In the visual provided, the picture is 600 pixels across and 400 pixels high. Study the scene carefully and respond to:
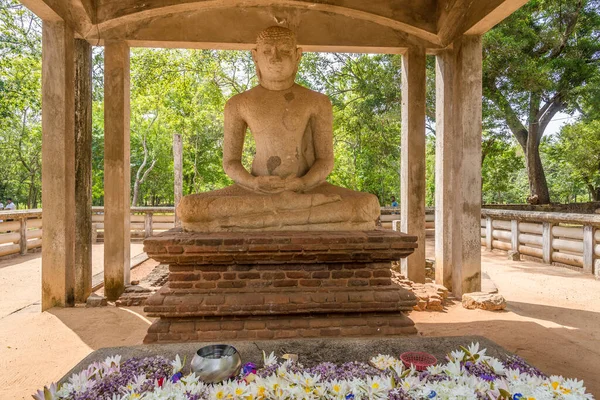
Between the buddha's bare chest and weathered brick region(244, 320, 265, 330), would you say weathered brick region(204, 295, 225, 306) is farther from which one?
the buddha's bare chest

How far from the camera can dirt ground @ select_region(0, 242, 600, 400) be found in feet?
11.1

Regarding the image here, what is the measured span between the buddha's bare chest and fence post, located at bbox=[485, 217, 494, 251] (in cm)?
808

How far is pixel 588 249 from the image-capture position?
720 cm

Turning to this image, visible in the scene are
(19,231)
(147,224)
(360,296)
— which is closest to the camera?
(360,296)

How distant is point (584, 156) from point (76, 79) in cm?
1923

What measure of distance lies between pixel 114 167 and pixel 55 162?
2.32 ft

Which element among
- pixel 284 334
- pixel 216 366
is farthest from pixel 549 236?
pixel 216 366

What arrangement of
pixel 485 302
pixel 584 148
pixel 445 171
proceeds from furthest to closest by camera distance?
pixel 584 148
pixel 445 171
pixel 485 302

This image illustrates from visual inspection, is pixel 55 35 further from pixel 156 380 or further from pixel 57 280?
pixel 156 380

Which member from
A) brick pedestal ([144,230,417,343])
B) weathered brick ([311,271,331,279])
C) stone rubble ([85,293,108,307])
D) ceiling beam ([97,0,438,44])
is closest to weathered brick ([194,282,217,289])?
brick pedestal ([144,230,417,343])

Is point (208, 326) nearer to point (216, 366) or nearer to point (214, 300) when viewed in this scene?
point (214, 300)

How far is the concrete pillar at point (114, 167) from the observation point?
5398 millimetres

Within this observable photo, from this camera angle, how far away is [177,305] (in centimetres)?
299

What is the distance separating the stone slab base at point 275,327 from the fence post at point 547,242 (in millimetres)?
6556
